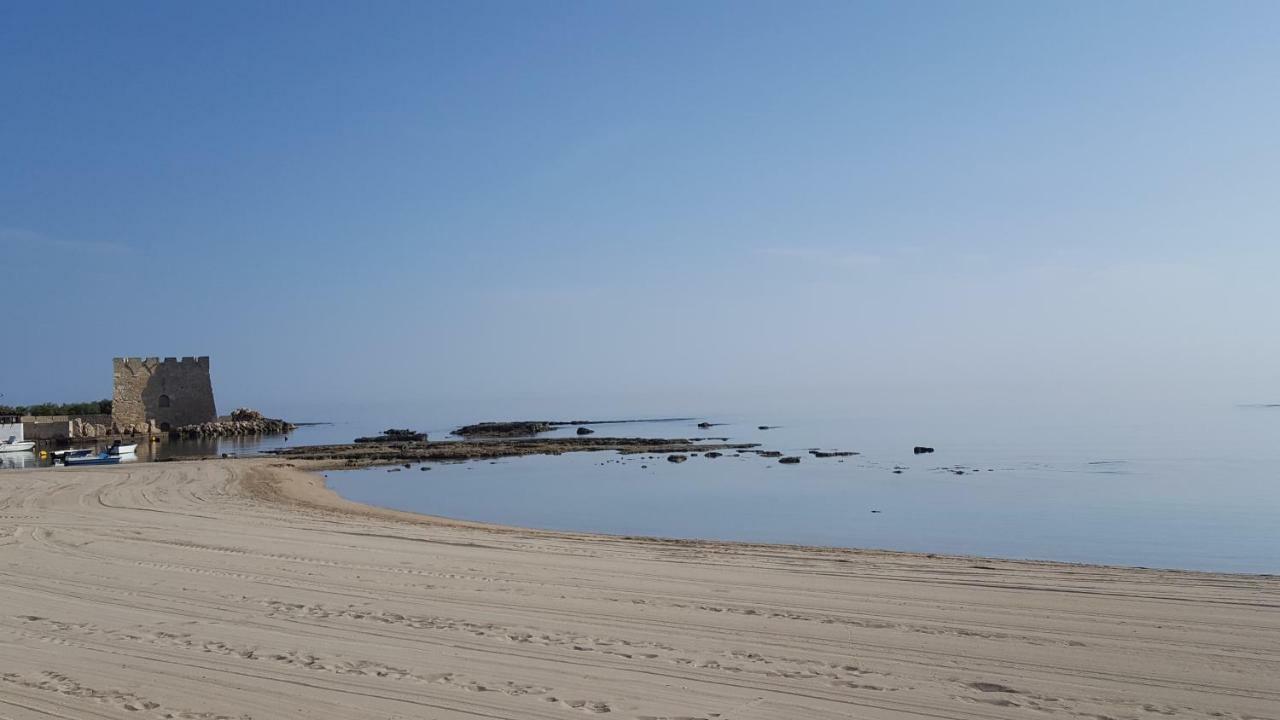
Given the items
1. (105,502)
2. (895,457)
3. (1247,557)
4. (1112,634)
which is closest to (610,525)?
(105,502)

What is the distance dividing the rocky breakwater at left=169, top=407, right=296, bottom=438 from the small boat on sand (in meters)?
20.5

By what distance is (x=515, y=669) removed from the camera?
520cm

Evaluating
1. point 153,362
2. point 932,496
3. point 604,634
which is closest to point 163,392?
point 153,362

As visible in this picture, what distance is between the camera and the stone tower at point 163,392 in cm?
5112

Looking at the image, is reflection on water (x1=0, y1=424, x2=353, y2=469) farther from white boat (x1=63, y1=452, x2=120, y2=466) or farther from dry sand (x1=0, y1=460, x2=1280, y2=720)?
dry sand (x1=0, y1=460, x2=1280, y2=720)

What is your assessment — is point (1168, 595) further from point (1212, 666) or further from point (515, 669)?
point (515, 669)

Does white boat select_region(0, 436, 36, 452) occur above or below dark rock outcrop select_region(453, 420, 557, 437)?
above

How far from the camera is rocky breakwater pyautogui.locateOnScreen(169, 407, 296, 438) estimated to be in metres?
50.7

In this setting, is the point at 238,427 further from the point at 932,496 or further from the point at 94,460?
the point at 932,496

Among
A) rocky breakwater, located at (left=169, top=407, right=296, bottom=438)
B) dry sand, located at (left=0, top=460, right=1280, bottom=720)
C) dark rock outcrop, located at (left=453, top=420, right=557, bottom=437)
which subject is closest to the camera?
dry sand, located at (left=0, top=460, right=1280, bottom=720)

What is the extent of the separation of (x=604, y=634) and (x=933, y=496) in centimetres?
1746

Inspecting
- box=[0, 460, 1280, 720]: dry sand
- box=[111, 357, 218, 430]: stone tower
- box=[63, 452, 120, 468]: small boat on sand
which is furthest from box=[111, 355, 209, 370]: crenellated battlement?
box=[0, 460, 1280, 720]: dry sand

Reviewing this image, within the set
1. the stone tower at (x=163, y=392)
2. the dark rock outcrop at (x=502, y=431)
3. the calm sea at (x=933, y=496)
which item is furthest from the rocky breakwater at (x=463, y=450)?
the stone tower at (x=163, y=392)

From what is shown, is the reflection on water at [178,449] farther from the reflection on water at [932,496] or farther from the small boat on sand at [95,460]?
the reflection on water at [932,496]
